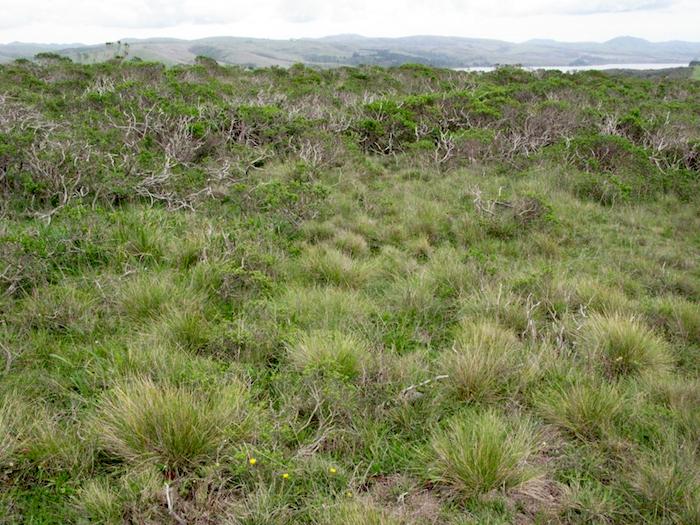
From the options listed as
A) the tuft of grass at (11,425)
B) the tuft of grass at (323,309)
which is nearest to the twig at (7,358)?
the tuft of grass at (11,425)

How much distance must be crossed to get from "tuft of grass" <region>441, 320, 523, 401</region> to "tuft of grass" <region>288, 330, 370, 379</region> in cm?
57

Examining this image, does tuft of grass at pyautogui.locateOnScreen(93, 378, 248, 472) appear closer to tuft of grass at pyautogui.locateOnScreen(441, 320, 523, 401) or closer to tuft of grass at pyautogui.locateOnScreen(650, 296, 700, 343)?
tuft of grass at pyautogui.locateOnScreen(441, 320, 523, 401)

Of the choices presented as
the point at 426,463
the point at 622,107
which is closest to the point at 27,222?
the point at 426,463

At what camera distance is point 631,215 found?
7.05 metres

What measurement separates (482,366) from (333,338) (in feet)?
3.47

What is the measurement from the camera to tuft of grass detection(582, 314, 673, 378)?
3377mm

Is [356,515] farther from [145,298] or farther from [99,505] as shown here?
[145,298]

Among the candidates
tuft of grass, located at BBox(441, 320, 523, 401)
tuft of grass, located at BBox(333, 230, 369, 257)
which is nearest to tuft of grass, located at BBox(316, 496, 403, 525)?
tuft of grass, located at BBox(441, 320, 523, 401)

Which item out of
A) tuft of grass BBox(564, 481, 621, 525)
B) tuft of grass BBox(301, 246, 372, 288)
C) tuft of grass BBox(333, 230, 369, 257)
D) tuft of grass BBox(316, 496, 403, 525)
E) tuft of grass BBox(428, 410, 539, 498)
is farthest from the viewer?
tuft of grass BBox(333, 230, 369, 257)

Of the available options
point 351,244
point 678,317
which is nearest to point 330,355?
point 351,244

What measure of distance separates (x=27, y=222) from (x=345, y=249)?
139 inches

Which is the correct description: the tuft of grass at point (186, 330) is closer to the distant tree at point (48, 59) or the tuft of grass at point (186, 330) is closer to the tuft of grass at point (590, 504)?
the tuft of grass at point (590, 504)

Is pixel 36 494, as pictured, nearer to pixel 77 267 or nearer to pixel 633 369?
pixel 77 267

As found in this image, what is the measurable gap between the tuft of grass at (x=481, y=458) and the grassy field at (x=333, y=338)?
0.04ft
